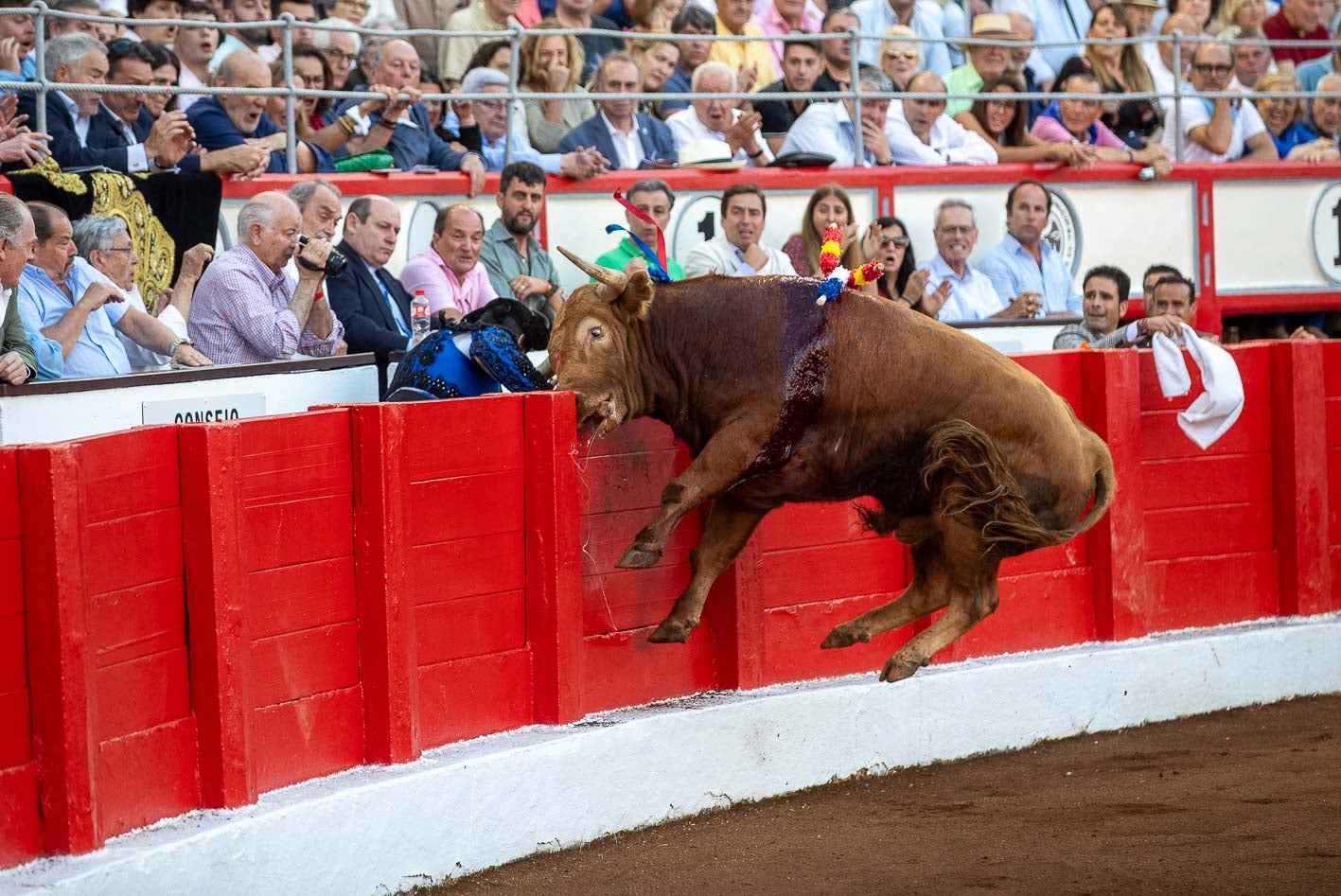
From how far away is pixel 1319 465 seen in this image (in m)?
8.00

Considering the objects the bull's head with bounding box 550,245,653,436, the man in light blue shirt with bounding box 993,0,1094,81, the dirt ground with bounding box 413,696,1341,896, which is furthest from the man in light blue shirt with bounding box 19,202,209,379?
the man in light blue shirt with bounding box 993,0,1094,81

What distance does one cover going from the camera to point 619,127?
10.1m

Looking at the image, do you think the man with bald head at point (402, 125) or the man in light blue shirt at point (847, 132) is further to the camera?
the man in light blue shirt at point (847, 132)

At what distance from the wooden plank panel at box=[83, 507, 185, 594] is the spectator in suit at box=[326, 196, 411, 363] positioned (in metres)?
2.92

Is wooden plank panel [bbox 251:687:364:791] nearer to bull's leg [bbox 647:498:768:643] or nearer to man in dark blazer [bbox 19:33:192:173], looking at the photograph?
bull's leg [bbox 647:498:768:643]

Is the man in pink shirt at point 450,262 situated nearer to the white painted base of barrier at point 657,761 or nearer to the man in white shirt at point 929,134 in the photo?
the white painted base of barrier at point 657,761

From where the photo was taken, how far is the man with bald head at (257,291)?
22.5ft

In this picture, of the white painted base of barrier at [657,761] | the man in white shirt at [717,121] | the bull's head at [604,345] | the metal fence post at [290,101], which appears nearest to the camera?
the white painted base of barrier at [657,761]

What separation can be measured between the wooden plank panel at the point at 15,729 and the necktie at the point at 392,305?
3753 mm

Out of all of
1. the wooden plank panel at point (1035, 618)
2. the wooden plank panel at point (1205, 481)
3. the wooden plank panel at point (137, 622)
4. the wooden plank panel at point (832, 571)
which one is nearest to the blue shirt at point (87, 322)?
the wooden plank panel at point (137, 622)

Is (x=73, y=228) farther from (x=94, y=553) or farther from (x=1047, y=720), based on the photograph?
(x=1047, y=720)

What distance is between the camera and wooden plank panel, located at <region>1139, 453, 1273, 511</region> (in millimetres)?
7594

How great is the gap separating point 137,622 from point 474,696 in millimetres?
1351

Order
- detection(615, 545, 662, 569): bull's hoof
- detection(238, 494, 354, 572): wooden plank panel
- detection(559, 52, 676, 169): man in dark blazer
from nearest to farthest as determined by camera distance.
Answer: detection(238, 494, 354, 572): wooden plank panel → detection(615, 545, 662, 569): bull's hoof → detection(559, 52, 676, 169): man in dark blazer
